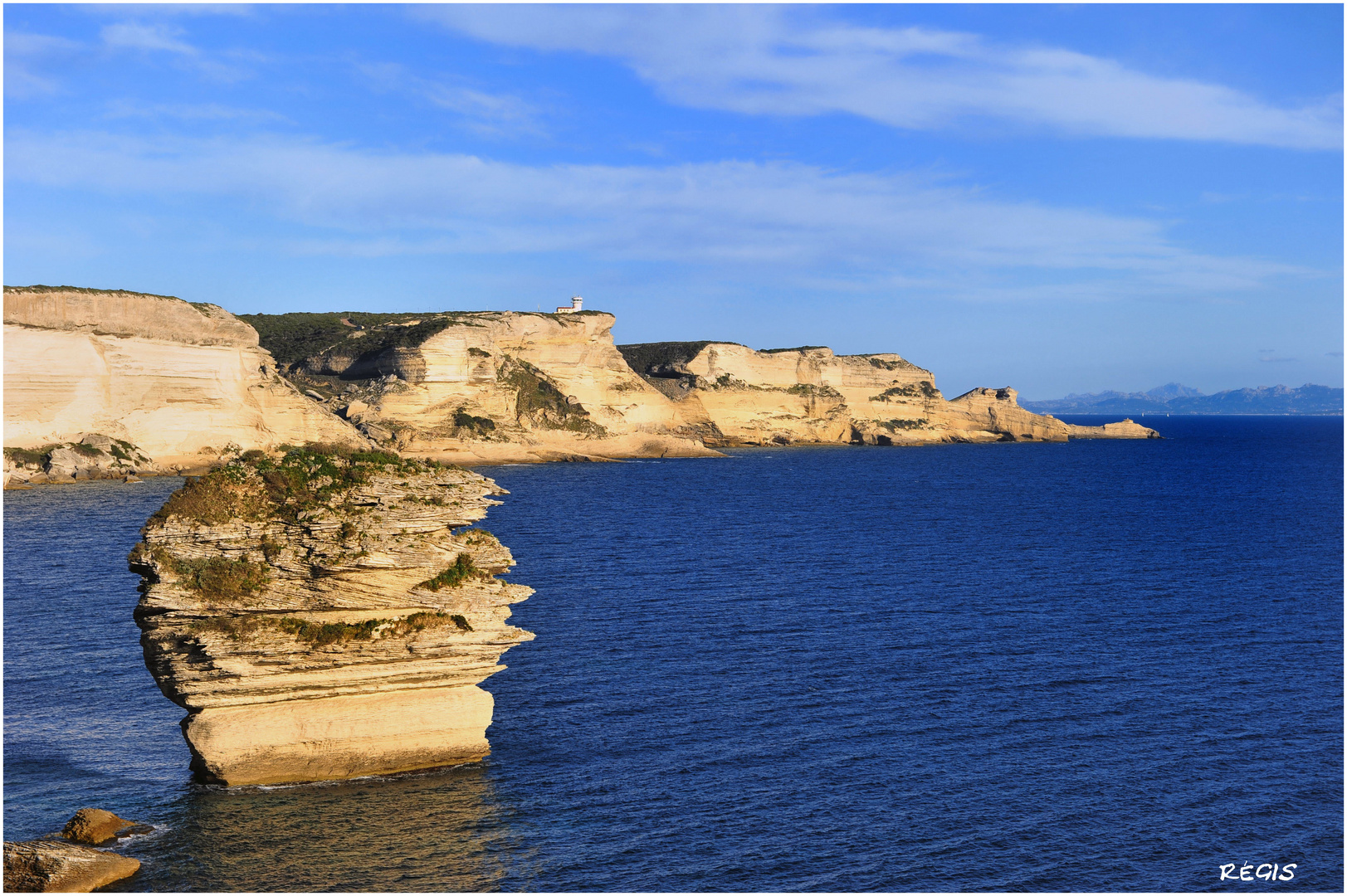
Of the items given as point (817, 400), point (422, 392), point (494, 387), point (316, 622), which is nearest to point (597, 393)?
point (494, 387)

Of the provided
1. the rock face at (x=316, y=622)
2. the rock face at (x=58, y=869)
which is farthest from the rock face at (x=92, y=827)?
the rock face at (x=316, y=622)

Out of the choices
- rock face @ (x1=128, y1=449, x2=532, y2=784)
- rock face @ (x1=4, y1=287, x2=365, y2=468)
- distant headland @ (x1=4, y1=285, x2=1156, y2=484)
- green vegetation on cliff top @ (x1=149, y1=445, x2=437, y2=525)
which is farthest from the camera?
distant headland @ (x1=4, y1=285, x2=1156, y2=484)

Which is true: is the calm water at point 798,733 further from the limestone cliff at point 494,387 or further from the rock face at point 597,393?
the rock face at point 597,393

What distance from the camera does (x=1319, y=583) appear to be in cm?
4200

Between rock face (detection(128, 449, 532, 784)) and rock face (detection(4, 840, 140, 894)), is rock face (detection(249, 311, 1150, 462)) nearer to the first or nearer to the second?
rock face (detection(128, 449, 532, 784))

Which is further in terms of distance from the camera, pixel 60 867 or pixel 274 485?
pixel 274 485

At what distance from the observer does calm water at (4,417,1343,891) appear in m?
17.7

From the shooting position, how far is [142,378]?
245 feet

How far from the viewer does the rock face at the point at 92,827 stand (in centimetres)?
1783

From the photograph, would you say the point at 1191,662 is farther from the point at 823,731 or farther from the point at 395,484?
the point at 395,484

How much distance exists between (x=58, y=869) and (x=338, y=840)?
4.15 metres

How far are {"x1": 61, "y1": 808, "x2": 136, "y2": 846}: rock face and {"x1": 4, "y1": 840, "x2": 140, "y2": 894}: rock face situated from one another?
0.78 metres

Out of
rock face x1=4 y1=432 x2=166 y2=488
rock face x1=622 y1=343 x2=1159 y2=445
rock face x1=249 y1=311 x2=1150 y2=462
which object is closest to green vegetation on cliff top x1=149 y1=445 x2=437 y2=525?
rock face x1=4 y1=432 x2=166 y2=488

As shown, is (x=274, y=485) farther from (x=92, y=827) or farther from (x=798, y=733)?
(x=798, y=733)
